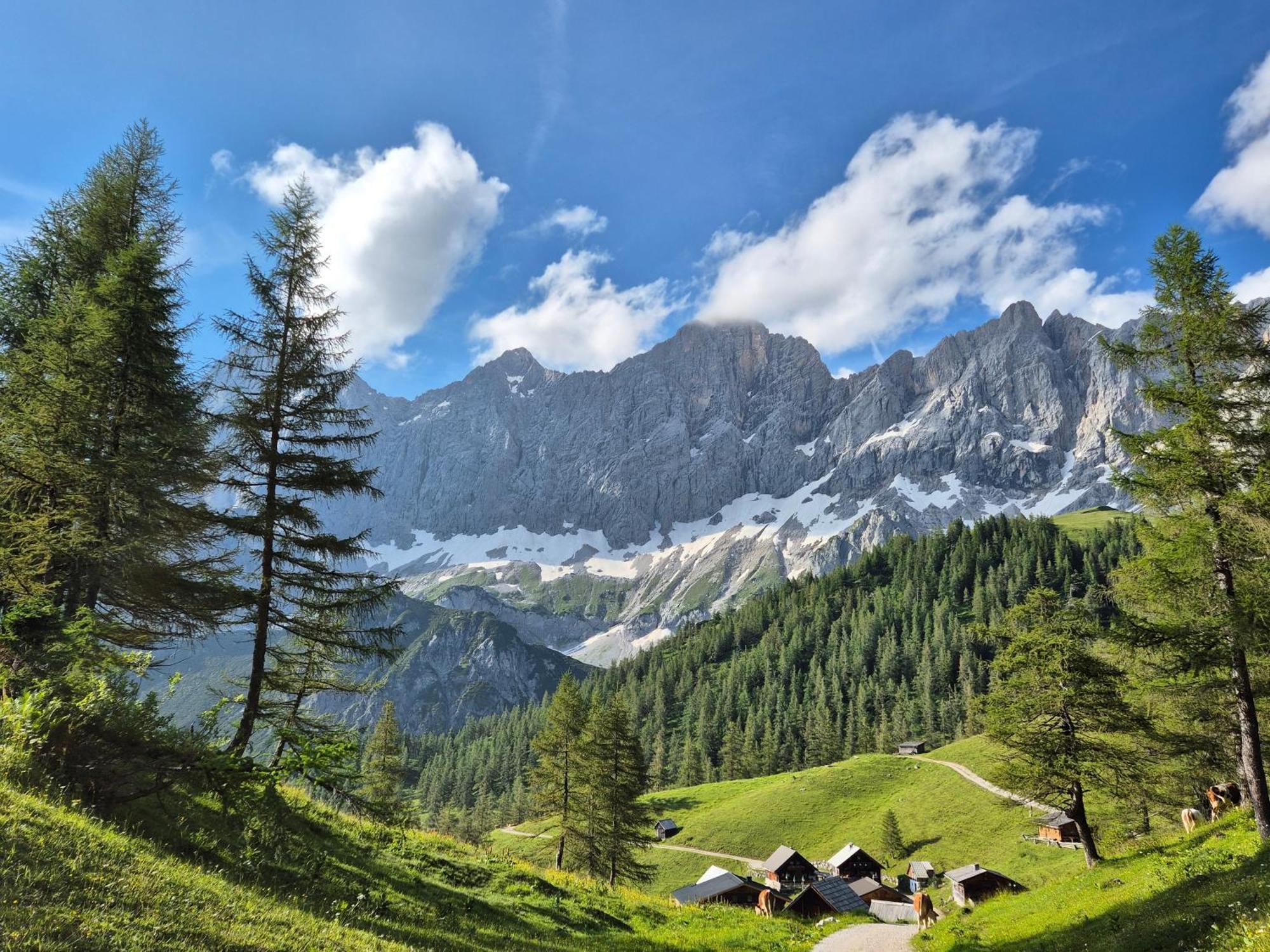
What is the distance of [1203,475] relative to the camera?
1683 centimetres

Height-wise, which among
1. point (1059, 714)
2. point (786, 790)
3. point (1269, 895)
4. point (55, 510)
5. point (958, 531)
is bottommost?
point (786, 790)

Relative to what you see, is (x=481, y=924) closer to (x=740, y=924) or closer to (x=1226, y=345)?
(x=740, y=924)

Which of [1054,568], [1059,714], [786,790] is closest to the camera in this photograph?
[1059,714]

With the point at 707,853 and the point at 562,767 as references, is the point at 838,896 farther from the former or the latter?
the point at 707,853

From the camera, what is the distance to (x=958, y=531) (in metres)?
199

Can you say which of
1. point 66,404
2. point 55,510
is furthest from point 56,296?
point 55,510

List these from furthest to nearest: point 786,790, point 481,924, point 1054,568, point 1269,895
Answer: point 1054,568, point 786,790, point 481,924, point 1269,895

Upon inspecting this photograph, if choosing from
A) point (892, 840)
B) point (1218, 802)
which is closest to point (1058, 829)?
point (892, 840)

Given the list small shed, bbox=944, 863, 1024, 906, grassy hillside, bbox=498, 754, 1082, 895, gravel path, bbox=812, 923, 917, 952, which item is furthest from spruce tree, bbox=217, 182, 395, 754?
grassy hillside, bbox=498, 754, 1082, 895

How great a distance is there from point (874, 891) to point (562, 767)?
31.1m

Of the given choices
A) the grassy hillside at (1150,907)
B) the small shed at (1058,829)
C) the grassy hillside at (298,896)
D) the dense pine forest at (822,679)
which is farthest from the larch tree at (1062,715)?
the dense pine forest at (822,679)

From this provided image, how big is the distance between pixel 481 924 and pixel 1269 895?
15074 mm

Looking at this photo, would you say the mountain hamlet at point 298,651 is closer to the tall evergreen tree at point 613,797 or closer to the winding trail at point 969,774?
the tall evergreen tree at point 613,797

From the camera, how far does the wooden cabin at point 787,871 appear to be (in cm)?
5788
